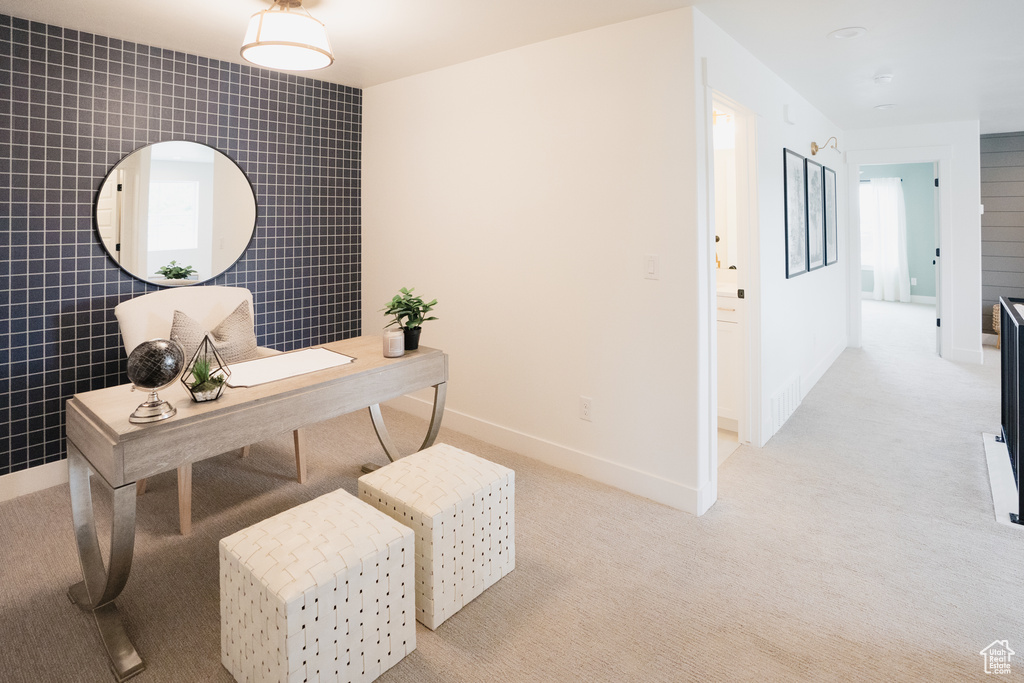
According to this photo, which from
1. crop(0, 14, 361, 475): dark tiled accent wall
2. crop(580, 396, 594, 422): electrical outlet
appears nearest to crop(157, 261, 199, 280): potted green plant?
crop(0, 14, 361, 475): dark tiled accent wall

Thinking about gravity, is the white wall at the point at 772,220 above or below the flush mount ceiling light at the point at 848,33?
below

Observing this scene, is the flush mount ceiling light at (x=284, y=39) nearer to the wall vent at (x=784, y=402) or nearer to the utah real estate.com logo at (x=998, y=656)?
the utah real estate.com logo at (x=998, y=656)

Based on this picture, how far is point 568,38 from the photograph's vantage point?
2.85m

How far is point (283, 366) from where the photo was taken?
2.28m

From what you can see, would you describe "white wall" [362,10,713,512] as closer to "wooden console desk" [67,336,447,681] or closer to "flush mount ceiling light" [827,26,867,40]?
"flush mount ceiling light" [827,26,867,40]

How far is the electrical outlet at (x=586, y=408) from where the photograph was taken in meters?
2.97

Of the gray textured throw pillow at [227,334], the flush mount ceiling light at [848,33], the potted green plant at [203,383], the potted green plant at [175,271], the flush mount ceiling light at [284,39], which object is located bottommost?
the potted green plant at [203,383]

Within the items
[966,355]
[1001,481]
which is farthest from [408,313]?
[966,355]

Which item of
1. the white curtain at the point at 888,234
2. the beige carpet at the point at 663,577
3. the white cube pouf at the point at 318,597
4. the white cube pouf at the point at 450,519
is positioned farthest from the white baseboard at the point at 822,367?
the white curtain at the point at 888,234

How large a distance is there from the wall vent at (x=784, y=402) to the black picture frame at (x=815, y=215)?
965mm

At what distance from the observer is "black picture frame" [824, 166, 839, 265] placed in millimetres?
4930

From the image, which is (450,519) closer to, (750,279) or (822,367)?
(750,279)

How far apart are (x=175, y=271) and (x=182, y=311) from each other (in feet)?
1.37

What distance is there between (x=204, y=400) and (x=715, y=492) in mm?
2320
